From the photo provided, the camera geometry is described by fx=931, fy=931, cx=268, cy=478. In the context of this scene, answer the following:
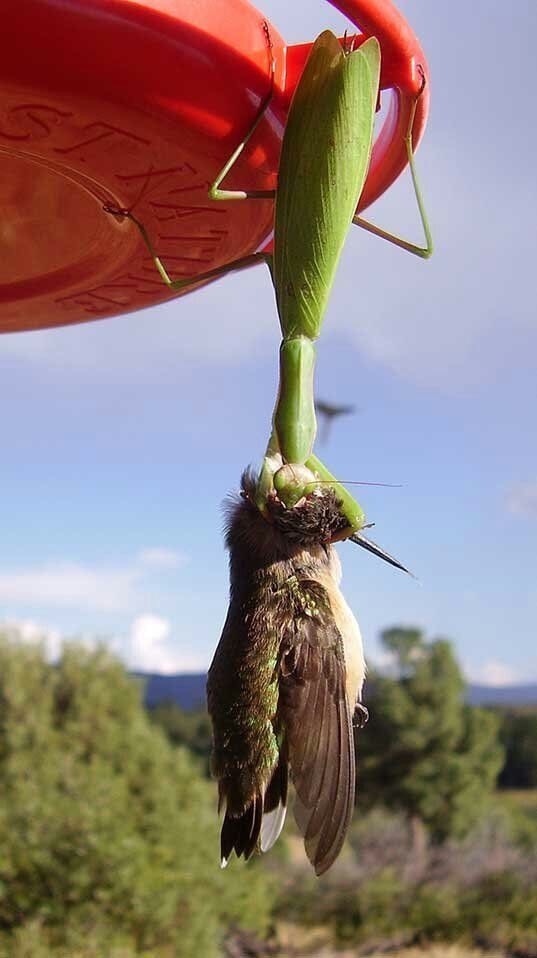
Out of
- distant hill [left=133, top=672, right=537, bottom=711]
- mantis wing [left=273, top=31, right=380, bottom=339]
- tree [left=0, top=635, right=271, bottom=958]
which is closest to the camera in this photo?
mantis wing [left=273, top=31, right=380, bottom=339]

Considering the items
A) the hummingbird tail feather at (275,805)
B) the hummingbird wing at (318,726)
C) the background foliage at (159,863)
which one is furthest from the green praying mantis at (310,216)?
the background foliage at (159,863)

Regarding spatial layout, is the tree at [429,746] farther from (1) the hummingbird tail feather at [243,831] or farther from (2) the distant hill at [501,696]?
(1) the hummingbird tail feather at [243,831]

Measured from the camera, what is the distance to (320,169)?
1745mm

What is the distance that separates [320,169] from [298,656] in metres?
1.03

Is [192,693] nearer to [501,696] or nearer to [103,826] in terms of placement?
[103,826]

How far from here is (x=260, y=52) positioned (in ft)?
5.49

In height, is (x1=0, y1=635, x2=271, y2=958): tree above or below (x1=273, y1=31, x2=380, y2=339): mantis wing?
below

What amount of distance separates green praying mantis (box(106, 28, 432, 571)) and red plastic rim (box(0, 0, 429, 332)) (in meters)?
0.05

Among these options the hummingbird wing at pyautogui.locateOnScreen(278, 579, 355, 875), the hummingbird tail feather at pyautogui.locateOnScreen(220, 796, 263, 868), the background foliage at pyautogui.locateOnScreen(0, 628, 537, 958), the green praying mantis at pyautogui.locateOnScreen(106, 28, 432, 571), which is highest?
the green praying mantis at pyautogui.locateOnScreen(106, 28, 432, 571)

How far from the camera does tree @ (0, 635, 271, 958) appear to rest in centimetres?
1180

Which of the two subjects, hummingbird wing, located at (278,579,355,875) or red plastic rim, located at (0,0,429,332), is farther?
hummingbird wing, located at (278,579,355,875)

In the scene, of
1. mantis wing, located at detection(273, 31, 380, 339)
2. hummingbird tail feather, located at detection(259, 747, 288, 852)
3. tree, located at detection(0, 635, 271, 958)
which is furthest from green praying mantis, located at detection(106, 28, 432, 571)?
tree, located at detection(0, 635, 271, 958)

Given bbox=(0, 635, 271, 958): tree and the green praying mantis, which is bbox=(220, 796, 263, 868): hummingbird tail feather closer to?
the green praying mantis

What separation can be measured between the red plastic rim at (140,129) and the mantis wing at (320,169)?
70 mm
